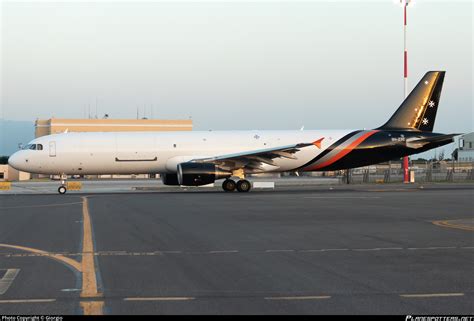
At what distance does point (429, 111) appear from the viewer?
133ft

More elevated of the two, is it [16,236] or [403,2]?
[403,2]

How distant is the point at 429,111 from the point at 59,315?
36335 mm

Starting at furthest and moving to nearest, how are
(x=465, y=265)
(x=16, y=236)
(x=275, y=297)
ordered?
1. (x=16, y=236)
2. (x=465, y=265)
3. (x=275, y=297)

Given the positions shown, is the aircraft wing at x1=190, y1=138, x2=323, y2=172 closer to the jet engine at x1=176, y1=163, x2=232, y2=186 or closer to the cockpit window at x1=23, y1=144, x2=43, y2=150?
the jet engine at x1=176, y1=163, x2=232, y2=186

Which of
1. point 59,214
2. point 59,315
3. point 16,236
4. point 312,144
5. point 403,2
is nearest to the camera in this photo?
point 59,315

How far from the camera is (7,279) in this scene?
31.8 ft

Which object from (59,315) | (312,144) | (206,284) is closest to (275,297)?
(206,284)

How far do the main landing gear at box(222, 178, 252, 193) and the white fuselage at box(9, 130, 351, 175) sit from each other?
63.9 inches

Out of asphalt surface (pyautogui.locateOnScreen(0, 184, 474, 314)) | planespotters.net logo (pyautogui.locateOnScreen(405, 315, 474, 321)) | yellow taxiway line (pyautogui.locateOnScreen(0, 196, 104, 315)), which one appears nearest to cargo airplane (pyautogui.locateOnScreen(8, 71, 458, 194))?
asphalt surface (pyautogui.locateOnScreen(0, 184, 474, 314))

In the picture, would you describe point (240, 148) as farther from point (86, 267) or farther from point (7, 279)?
point (7, 279)

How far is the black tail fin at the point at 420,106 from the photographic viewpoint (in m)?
40.3

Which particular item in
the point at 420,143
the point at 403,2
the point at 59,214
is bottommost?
the point at 59,214

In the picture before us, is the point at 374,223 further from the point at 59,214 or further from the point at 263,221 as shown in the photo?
the point at 59,214

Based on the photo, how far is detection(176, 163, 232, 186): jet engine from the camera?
1395 inches
